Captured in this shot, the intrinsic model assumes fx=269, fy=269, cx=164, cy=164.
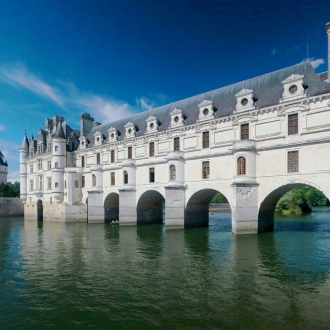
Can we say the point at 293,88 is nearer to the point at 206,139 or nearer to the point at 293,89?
the point at 293,89

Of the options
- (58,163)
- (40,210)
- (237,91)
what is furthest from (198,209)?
(40,210)

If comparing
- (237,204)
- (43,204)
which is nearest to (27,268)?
(237,204)

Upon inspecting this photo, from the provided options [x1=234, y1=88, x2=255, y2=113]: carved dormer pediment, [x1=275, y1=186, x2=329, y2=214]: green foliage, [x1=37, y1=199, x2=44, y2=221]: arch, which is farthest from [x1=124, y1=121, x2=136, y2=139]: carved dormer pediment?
[x1=275, y1=186, x2=329, y2=214]: green foliage

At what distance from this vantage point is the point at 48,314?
30.5ft

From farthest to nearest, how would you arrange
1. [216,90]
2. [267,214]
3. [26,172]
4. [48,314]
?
[26,172] → [216,90] → [267,214] → [48,314]

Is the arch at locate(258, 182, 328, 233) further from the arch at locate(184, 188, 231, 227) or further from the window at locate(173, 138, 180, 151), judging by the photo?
the window at locate(173, 138, 180, 151)

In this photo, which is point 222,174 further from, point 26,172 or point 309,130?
point 26,172

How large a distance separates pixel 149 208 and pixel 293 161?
19.8m

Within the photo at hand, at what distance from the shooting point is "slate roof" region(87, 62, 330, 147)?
76.5ft

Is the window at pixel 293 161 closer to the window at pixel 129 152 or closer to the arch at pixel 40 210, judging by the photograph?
the window at pixel 129 152

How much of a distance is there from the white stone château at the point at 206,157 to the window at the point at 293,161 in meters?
0.08

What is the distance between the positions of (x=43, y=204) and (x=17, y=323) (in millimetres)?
41549

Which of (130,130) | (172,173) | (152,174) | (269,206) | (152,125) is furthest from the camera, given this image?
(130,130)

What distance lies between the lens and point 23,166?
5322cm
